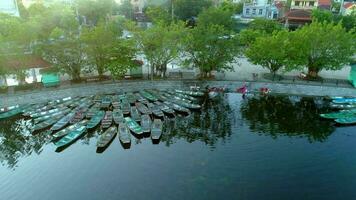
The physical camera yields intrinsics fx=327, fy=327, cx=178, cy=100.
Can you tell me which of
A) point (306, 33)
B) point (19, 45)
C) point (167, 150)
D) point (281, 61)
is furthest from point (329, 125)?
point (19, 45)

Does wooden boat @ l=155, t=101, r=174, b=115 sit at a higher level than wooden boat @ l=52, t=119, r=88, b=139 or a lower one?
higher

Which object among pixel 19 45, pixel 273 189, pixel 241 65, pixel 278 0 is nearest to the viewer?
pixel 273 189

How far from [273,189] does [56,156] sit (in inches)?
1209

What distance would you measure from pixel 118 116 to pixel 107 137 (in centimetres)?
686

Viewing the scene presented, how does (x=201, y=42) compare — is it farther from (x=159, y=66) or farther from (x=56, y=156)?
(x=56, y=156)

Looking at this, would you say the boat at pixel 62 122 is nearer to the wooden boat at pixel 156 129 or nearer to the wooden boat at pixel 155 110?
the wooden boat at pixel 155 110

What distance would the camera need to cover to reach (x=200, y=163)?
45875 millimetres

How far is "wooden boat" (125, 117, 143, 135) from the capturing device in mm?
52650

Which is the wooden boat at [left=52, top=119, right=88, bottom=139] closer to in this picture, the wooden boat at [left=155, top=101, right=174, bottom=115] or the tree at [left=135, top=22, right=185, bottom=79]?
the wooden boat at [left=155, top=101, right=174, bottom=115]

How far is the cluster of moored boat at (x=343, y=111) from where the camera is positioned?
186 feet

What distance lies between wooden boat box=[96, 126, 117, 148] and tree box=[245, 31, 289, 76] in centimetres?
3593

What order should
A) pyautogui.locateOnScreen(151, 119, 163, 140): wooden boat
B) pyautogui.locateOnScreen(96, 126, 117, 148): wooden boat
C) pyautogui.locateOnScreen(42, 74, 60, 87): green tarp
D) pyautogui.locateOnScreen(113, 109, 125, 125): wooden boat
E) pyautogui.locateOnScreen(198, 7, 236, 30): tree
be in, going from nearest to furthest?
pyautogui.locateOnScreen(96, 126, 117, 148): wooden boat < pyautogui.locateOnScreen(151, 119, 163, 140): wooden boat < pyautogui.locateOnScreen(113, 109, 125, 125): wooden boat < pyautogui.locateOnScreen(42, 74, 60, 87): green tarp < pyautogui.locateOnScreen(198, 7, 236, 30): tree

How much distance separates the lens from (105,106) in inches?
2446

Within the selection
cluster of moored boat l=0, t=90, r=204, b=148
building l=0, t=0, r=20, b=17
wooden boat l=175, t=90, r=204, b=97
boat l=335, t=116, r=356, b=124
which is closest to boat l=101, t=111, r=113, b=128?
cluster of moored boat l=0, t=90, r=204, b=148
